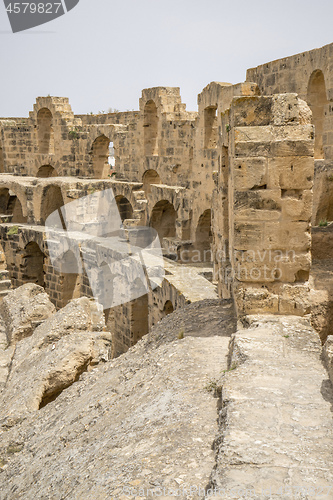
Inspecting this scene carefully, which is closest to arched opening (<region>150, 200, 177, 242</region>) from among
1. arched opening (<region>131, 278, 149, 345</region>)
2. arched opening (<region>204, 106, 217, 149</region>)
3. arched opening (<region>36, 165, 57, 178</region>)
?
arched opening (<region>204, 106, 217, 149</region>)

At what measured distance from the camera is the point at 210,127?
13.3m

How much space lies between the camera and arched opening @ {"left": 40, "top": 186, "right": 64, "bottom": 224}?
1775 cm

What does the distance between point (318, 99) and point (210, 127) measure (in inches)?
133

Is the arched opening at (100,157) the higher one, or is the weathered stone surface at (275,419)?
the arched opening at (100,157)

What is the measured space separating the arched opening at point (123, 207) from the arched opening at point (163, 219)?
1887 millimetres

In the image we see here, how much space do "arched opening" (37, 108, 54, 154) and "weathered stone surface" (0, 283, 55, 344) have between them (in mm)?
12931

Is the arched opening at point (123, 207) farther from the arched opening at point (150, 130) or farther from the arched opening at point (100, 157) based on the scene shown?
the arched opening at point (100, 157)

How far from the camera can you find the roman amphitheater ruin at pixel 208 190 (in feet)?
15.2

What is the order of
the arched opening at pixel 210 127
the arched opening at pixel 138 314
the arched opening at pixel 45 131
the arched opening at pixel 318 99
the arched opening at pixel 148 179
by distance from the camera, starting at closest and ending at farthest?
the arched opening at pixel 318 99 → the arched opening at pixel 138 314 → the arched opening at pixel 210 127 → the arched opening at pixel 148 179 → the arched opening at pixel 45 131

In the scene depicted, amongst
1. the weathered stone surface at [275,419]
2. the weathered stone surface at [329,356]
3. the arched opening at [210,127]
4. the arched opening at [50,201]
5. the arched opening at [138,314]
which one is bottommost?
the arched opening at [138,314]

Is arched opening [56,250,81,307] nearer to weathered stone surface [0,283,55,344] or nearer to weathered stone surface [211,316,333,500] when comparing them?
weathered stone surface [0,283,55,344]

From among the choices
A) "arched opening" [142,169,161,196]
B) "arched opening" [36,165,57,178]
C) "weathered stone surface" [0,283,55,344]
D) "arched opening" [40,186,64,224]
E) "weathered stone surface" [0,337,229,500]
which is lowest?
"weathered stone surface" [0,283,55,344]

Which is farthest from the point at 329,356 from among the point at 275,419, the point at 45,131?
the point at 45,131

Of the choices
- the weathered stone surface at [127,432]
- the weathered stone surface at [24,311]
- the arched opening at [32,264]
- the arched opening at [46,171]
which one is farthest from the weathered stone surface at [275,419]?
the arched opening at [46,171]
